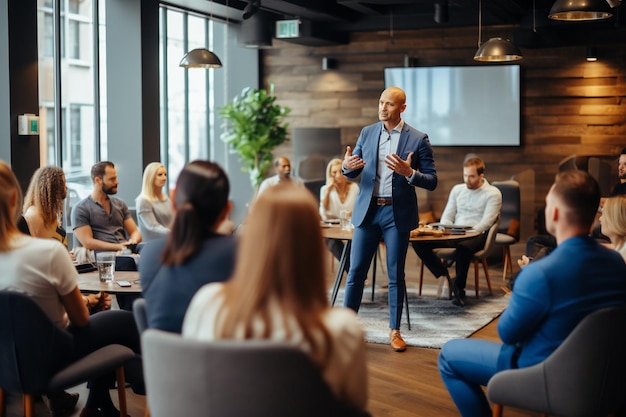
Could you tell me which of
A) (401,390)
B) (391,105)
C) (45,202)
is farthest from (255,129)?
(401,390)

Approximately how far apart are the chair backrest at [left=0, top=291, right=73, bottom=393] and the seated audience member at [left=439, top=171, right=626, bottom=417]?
163 centimetres

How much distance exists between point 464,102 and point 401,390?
6593mm

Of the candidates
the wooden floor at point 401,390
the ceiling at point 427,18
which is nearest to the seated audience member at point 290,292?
the wooden floor at point 401,390

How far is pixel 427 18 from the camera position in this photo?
34.4 ft

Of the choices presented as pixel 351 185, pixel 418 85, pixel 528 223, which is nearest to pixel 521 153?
pixel 528 223

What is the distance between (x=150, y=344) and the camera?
6.71 feet

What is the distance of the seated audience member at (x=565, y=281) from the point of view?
277cm

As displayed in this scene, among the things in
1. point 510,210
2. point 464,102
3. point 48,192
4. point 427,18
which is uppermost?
point 427,18

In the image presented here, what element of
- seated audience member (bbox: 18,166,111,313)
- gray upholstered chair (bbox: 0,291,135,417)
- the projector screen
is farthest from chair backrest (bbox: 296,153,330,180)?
gray upholstered chair (bbox: 0,291,135,417)

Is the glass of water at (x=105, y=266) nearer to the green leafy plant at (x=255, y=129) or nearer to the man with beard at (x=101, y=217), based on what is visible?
the man with beard at (x=101, y=217)

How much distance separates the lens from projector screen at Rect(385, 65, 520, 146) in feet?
33.8

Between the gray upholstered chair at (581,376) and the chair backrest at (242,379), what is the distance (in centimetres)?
112

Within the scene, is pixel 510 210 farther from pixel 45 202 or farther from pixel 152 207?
pixel 45 202

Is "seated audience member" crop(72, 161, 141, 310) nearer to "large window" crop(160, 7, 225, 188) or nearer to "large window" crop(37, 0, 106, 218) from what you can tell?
"large window" crop(37, 0, 106, 218)
